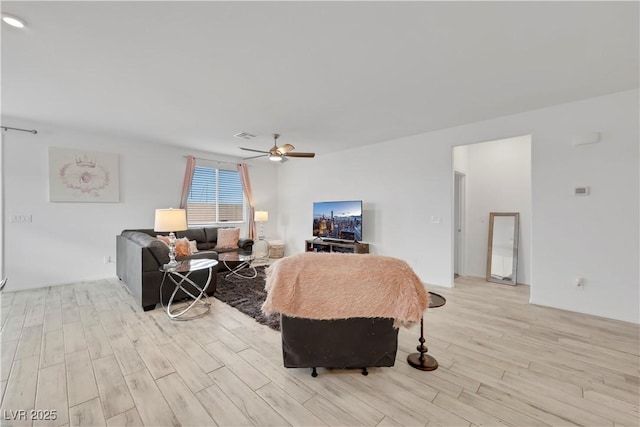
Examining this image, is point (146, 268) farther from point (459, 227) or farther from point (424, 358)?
point (459, 227)

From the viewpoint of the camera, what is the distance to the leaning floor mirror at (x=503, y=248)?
451 centimetres

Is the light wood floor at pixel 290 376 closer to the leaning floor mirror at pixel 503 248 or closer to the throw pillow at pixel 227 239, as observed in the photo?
the leaning floor mirror at pixel 503 248

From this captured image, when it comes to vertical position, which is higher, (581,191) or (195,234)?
(581,191)

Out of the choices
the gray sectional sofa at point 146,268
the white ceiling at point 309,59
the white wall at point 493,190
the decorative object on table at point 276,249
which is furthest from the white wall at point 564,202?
the gray sectional sofa at point 146,268

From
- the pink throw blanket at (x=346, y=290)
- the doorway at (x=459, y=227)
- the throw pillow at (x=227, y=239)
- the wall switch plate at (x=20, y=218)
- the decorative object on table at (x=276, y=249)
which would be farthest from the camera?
the decorative object on table at (x=276, y=249)

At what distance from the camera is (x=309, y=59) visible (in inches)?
90.8

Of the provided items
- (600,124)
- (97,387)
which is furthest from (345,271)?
(600,124)

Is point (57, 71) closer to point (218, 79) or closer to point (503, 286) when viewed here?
point (218, 79)

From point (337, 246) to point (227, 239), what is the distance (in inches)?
90.5

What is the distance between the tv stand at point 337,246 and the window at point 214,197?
213 cm

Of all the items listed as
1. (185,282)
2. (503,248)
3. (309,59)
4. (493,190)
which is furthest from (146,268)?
(493,190)

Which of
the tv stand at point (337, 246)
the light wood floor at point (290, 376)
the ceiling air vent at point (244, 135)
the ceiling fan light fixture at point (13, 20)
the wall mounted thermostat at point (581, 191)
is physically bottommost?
the light wood floor at point (290, 376)

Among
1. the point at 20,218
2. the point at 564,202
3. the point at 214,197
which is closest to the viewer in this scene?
the point at 564,202

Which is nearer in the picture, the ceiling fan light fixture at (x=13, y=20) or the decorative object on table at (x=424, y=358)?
the ceiling fan light fixture at (x=13, y=20)
